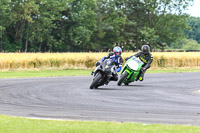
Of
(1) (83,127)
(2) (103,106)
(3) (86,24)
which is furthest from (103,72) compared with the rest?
(3) (86,24)

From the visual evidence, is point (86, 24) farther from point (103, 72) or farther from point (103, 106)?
point (103, 106)

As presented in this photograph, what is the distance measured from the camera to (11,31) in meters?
80.4

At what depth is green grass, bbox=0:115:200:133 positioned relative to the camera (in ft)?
26.1

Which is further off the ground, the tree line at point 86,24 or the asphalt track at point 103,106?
the tree line at point 86,24

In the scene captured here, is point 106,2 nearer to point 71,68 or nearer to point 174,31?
point 174,31

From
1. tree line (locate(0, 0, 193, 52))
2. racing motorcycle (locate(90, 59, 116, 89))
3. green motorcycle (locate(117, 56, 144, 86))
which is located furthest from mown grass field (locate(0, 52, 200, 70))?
tree line (locate(0, 0, 193, 52))

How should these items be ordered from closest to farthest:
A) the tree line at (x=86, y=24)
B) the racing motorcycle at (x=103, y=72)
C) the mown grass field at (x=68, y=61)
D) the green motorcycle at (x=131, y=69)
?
the racing motorcycle at (x=103, y=72) → the green motorcycle at (x=131, y=69) → the mown grass field at (x=68, y=61) → the tree line at (x=86, y=24)

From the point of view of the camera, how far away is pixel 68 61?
35125 millimetres

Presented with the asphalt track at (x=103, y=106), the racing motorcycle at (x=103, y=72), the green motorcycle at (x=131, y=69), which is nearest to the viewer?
the asphalt track at (x=103, y=106)

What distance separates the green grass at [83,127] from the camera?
7.96 metres

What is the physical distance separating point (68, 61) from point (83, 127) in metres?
26.9

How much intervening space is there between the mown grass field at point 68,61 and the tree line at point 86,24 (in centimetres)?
3723

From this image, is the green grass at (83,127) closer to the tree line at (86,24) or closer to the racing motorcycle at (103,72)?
the racing motorcycle at (103,72)

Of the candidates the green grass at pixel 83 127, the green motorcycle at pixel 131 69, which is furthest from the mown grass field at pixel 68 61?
the green grass at pixel 83 127
